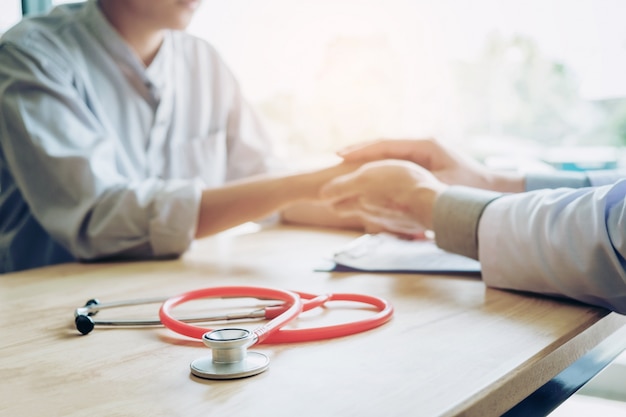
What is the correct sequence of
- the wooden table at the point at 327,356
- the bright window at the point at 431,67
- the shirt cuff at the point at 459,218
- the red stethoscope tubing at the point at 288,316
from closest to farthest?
1. the wooden table at the point at 327,356
2. the red stethoscope tubing at the point at 288,316
3. the shirt cuff at the point at 459,218
4. the bright window at the point at 431,67

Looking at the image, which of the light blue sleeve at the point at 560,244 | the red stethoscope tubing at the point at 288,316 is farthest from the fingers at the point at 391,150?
the red stethoscope tubing at the point at 288,316

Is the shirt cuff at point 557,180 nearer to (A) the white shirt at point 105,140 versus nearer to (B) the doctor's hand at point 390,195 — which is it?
(B) the doctor's hand at point 390,195

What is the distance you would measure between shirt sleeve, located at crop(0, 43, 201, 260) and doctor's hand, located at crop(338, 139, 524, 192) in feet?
1.02

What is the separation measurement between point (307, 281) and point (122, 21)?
2.52 ft

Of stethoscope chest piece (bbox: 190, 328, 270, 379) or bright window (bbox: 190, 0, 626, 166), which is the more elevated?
bright window (bbox: 190, 0, 626, 166)

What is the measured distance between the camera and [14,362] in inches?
22.5

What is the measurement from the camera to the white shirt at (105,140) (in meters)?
1.07

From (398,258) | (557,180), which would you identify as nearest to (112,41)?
(398,258)

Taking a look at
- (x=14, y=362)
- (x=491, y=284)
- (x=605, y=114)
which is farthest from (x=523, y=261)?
(x=605, y=114)

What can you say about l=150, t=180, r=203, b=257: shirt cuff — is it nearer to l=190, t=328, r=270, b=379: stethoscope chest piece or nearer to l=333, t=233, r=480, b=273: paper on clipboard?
l=333, t=233, r=480, b=273: paper on clipboard

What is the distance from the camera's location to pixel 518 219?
2.58ft

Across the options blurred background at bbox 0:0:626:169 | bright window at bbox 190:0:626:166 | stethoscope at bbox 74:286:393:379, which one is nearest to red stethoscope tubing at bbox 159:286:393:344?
stethoscope at bbox 74:286:393:379

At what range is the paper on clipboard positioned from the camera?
0.91 meters

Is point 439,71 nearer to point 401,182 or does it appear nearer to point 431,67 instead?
point 431,67
